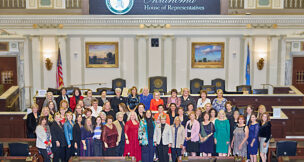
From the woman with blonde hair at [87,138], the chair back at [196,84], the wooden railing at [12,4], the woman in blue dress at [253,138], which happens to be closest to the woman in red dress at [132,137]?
the woman with blonde hair at [87,138]

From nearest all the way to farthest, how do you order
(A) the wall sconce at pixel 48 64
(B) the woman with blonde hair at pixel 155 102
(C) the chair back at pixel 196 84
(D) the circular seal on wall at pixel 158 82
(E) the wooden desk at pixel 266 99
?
(B) the woman with blonde hair at pixel 155 102 → (E) the wooden desk at pixel 266 99 → (C) the chair back at pixel 196 84 → (D) the circular seal on wall at pixel 158 82 → (A) the wall sconce at pixel 48 64

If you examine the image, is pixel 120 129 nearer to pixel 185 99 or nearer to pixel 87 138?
pixel 87 138

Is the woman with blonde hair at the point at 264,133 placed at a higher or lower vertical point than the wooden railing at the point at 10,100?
lower

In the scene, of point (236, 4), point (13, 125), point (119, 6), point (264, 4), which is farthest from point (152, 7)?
point (13, 125)

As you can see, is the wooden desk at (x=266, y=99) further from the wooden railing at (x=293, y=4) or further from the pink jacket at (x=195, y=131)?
the pink jacket at (x=195, y=131)

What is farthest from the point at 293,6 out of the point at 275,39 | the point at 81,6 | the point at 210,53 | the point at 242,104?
the point at 81,6

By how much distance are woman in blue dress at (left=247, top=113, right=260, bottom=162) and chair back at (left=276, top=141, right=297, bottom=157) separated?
1.79ft

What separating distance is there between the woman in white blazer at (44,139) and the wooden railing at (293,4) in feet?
40.2

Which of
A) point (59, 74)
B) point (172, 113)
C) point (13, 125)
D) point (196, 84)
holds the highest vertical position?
point (59, 74)

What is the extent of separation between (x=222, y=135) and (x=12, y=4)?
11744mm

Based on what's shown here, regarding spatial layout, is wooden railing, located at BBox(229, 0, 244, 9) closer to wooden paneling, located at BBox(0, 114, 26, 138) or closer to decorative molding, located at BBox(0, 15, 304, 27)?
decorative molding, located at BBox(0, 15, 304, 27)

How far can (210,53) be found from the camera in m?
19.0

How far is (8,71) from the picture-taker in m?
19.1

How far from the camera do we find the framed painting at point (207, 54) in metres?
18.9
